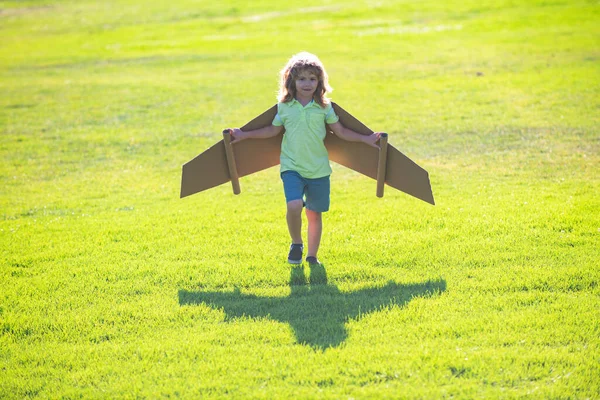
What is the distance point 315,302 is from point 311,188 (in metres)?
1.46

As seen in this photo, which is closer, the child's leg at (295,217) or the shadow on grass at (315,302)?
the shadow on grass at (315,302)

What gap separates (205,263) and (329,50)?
68.7ft

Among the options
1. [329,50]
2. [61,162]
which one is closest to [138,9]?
[329,50]

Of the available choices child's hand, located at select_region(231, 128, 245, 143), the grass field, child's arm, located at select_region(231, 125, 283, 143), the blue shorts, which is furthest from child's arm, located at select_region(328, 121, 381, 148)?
the grass field

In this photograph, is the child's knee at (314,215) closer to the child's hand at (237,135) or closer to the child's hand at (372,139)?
the child's hand at (372,139)

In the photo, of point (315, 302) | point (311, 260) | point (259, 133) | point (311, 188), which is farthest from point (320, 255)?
point (259, 133)

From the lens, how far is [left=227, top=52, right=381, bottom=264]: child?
762 centimetres

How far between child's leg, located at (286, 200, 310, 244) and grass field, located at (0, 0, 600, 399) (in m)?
0.33

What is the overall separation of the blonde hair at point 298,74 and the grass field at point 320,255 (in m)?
1.68

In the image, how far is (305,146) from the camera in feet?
25.3

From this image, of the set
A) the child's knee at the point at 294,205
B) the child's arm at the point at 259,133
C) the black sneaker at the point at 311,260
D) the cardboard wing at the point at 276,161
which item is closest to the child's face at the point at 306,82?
the cardboard wing at the point at 276,161

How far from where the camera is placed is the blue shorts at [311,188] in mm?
7684

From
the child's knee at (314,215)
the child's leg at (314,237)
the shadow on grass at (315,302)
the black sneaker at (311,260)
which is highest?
the child's knee at (314,215)

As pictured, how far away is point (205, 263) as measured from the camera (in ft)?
25.9
